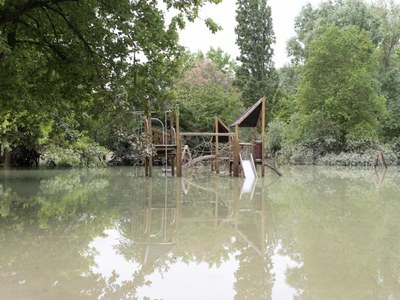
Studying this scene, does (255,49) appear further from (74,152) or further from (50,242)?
(50,242)

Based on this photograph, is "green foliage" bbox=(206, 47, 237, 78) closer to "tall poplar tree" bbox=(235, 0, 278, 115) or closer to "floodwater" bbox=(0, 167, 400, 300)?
"tall poplar tree" bbox=(235, 0, 278, 115)

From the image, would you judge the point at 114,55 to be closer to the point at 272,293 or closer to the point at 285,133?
the point at 272,293

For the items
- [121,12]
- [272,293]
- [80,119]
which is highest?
[121,12]

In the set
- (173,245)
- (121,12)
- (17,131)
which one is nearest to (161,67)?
(121,12)

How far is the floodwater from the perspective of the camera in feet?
15.8

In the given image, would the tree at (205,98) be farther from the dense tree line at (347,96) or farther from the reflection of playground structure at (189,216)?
the reflection of playground structure at (189,216)

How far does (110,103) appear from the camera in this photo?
34.6ft

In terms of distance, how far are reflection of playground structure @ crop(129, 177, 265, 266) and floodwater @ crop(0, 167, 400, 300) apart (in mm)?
22

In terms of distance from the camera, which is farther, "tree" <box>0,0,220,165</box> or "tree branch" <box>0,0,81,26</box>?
"tree" <box>0,0,220,165</box>

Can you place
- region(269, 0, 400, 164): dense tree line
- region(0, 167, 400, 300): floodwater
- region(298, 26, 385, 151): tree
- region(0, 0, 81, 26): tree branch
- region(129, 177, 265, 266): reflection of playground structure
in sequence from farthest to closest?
region(269, 0, 400, 164): dense tree line → region(298, 26, 385, 151): tree → region(0, 0, 81, 26): tree branch → region(129, 177, 265, 266): reflection of playground structure → region(0, 167, 400, 300): floodwater

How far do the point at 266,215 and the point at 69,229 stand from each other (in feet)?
13.2

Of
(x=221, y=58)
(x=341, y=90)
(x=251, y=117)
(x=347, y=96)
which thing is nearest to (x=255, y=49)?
(x=341, y=90)

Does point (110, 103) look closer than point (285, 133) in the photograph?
Yes

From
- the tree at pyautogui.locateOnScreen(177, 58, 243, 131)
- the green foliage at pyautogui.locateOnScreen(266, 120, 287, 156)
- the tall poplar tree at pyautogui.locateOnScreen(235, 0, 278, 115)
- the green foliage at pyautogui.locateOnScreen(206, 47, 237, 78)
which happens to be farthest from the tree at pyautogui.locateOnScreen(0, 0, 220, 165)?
the green foliage at pyautogui.locateOnScreen(206, 47, 237, 78)
